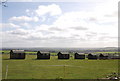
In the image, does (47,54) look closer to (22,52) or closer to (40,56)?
(40,56)

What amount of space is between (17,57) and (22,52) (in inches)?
77.2

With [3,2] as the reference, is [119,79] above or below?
below

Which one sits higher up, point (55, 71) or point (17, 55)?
point (17, 55)

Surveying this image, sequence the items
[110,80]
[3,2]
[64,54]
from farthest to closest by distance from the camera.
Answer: [64,54], [110,80], [3,2]

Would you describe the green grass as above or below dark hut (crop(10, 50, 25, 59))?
below

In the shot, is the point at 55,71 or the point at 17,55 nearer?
the point at 55,71

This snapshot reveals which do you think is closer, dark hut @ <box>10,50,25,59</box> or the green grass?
the green grass

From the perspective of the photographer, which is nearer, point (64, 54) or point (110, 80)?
point (110, 80)

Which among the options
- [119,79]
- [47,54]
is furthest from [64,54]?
[119,79]

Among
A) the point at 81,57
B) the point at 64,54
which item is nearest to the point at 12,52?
the point at 64,54

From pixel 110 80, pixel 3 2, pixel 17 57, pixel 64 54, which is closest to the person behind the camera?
pixel 3 2

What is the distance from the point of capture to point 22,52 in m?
48.6

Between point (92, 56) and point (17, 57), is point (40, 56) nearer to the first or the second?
point (17, 57)

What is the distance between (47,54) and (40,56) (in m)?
2.10
